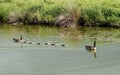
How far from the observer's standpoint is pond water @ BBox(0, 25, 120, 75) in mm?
25953

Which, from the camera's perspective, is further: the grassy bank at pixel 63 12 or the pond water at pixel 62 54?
the grassy bank at pixel 63 12

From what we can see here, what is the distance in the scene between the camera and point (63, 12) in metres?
41.8

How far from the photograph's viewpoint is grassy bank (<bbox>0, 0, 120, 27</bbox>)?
41031mm

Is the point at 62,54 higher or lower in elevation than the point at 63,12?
lower

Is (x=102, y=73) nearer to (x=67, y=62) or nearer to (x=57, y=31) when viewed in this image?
(x=67, y=62)

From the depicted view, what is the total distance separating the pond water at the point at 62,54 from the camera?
26.0m

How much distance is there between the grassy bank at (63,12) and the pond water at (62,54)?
2.59m

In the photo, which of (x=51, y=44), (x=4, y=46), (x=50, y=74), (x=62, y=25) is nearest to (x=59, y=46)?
(x=51, y=44)

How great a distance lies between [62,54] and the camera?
2950cm

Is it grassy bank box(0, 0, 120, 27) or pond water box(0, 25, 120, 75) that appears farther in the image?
grassy bank box(0, 0, 120, 27)

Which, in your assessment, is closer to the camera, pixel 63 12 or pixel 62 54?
pixel 62 54

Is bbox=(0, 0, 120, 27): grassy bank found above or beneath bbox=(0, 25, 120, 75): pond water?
above

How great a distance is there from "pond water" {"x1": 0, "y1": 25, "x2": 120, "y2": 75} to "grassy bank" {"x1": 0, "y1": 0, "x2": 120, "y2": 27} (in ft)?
8.49

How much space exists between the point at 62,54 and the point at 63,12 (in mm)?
12790
